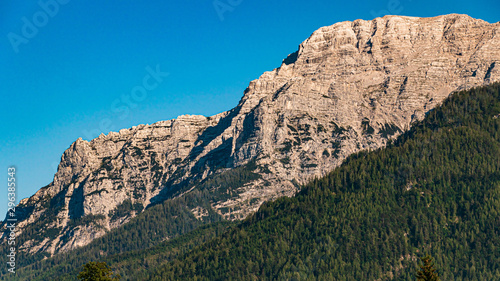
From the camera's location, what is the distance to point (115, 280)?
141 meters

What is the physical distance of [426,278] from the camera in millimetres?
132875

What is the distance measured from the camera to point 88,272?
5527 inches

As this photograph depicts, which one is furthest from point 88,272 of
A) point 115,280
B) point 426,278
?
point 426,278

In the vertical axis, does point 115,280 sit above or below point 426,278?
above

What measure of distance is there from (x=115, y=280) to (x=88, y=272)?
15.8ft

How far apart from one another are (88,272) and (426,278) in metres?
57.0

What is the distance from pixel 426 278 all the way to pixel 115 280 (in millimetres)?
52638

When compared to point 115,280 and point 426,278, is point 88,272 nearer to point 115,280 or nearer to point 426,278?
point 115,280

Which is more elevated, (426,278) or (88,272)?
(88,272)
